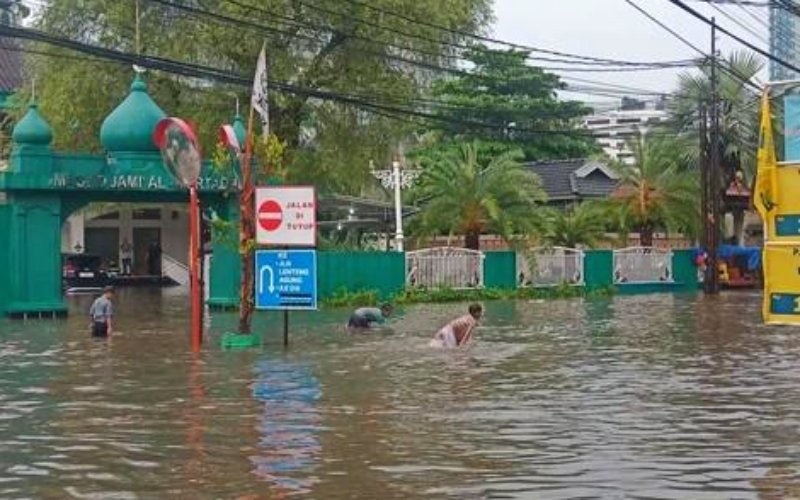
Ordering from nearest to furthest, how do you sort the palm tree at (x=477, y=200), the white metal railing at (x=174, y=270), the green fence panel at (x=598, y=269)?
the palm tree at (x=477, y=200) < the green fence panel at (x=598, y=269) < the white metal railing at (x=174, y=270)

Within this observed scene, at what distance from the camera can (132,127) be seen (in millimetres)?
Result: 31625

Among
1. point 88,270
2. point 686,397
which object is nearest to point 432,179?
point 88,270

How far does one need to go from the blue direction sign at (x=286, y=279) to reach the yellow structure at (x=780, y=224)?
14.6 m

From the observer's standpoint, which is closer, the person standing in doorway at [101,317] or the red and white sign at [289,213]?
the red and white sign at [289,213]

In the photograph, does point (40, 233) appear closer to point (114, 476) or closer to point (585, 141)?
point (114, 476)

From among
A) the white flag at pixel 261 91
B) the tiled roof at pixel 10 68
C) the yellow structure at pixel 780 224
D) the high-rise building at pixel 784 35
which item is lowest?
the yellow structure at pixel 780 224

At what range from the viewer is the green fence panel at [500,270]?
40906 mm

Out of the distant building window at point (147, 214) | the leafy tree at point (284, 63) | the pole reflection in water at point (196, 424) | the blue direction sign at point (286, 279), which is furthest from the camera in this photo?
the distant building window at point (147, 214)

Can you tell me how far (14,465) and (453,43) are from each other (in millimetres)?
31117

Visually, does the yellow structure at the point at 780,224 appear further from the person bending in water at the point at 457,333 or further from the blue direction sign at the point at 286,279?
the blue direction sign at the point at 286,279

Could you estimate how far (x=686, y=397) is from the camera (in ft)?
50.7

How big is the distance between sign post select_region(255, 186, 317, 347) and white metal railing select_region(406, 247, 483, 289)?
15594 mm

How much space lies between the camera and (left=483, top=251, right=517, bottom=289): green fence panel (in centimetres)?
4091

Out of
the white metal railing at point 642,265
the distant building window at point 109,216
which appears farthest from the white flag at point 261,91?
the distant building window at point 109,216
